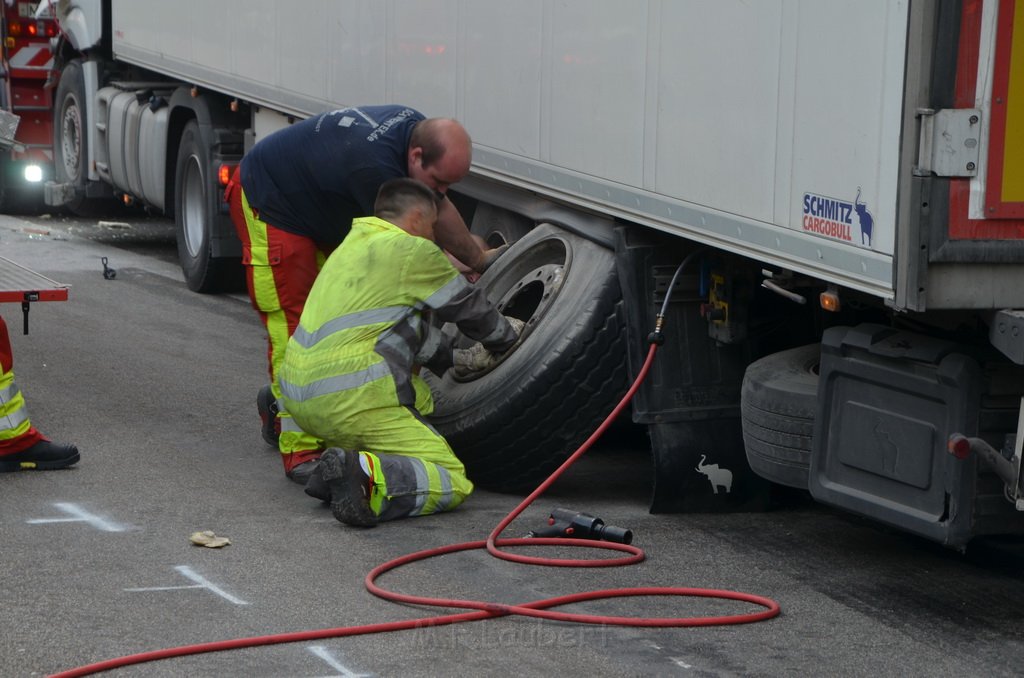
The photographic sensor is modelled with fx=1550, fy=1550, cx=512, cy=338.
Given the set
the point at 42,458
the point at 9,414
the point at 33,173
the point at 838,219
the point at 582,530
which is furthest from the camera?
the point at 33,173

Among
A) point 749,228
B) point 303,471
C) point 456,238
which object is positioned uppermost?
point 749,228

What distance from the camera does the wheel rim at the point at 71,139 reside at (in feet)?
46.1

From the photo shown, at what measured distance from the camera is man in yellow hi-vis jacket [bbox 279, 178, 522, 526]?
18.7 ft

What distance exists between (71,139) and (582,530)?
10.2 meters

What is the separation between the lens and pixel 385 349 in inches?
228

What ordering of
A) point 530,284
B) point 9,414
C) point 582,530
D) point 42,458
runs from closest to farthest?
1. point 582,530
2. point 9,414
3. point 42,458
4. point 530,284

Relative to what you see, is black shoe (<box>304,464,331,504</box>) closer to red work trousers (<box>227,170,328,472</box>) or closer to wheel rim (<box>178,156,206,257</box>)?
red work trousers (<box>227,170,328,472</box>)

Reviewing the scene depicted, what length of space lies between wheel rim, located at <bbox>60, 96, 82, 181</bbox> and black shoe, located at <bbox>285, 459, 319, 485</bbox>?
8.67 metres

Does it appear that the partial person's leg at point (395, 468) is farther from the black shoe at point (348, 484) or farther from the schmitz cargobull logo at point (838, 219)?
the schmitz cargobull logo at point (838, 219)

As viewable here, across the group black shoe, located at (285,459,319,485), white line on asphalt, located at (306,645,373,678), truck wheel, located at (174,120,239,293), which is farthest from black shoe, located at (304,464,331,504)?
A: truck wheel, located at (174,120,239,293)

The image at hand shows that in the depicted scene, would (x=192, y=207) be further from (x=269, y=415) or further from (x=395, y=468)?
(x=395, y=468)

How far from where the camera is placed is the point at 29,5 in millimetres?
15289

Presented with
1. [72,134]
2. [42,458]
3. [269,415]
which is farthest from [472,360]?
[72,134]

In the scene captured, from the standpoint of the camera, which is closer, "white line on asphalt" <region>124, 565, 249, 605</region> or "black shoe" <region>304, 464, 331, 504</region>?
"white line on asphalt" <region>124, 565, 249, 605</region>
